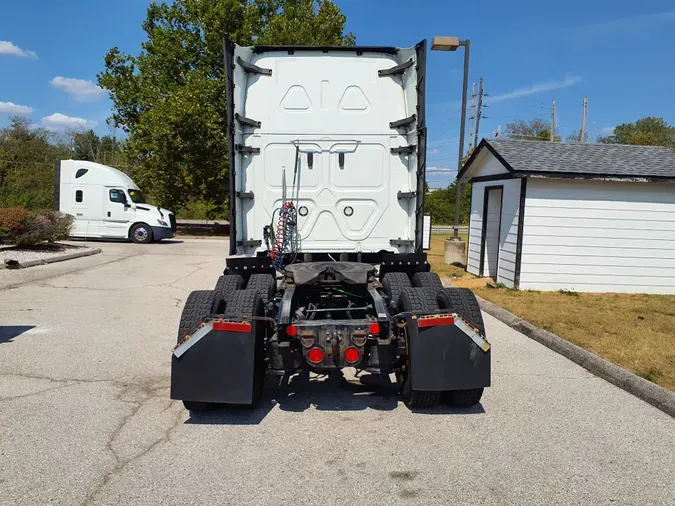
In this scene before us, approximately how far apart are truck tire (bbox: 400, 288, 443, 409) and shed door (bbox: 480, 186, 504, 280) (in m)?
8.81

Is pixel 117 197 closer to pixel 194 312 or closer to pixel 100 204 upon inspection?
pixel 100 204

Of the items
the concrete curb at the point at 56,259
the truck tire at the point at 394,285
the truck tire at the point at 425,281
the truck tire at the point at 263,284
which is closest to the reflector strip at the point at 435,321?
the truck tire at the point at 394,285

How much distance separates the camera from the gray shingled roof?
10.8m

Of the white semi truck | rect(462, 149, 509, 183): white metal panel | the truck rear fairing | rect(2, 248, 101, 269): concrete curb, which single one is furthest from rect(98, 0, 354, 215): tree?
the truck rear fairing

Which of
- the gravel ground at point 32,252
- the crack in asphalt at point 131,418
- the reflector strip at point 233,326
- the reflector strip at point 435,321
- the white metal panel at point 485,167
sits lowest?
the crack in asphalt at point 131,418

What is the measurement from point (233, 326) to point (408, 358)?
56.4 inches

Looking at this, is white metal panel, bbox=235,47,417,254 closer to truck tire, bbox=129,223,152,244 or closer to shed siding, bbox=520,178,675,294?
shed siding, bbox=520,178,675,294

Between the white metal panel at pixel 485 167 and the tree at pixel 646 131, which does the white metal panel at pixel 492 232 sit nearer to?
the white metal panel at pixel 485 167

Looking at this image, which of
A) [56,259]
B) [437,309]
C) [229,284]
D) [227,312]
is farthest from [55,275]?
[437,309]

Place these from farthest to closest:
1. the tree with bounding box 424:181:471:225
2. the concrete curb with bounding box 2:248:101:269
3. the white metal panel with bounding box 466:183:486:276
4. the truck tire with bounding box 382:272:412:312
A: 1. the tree with bounding box 424:181:471:225
2. the white metal panel with bounding box 466:183:486:276
3. the concrete curb with bounding box 2:248:101:269
4. the truck tire with bounding box 382:272:412:312

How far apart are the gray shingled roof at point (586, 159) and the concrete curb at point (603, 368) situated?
425cm

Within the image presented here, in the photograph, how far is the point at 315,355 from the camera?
4090 millimetres

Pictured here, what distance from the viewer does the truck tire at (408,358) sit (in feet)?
13.9

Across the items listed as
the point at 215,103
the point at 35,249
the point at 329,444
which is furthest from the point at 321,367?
the point at 215,103
